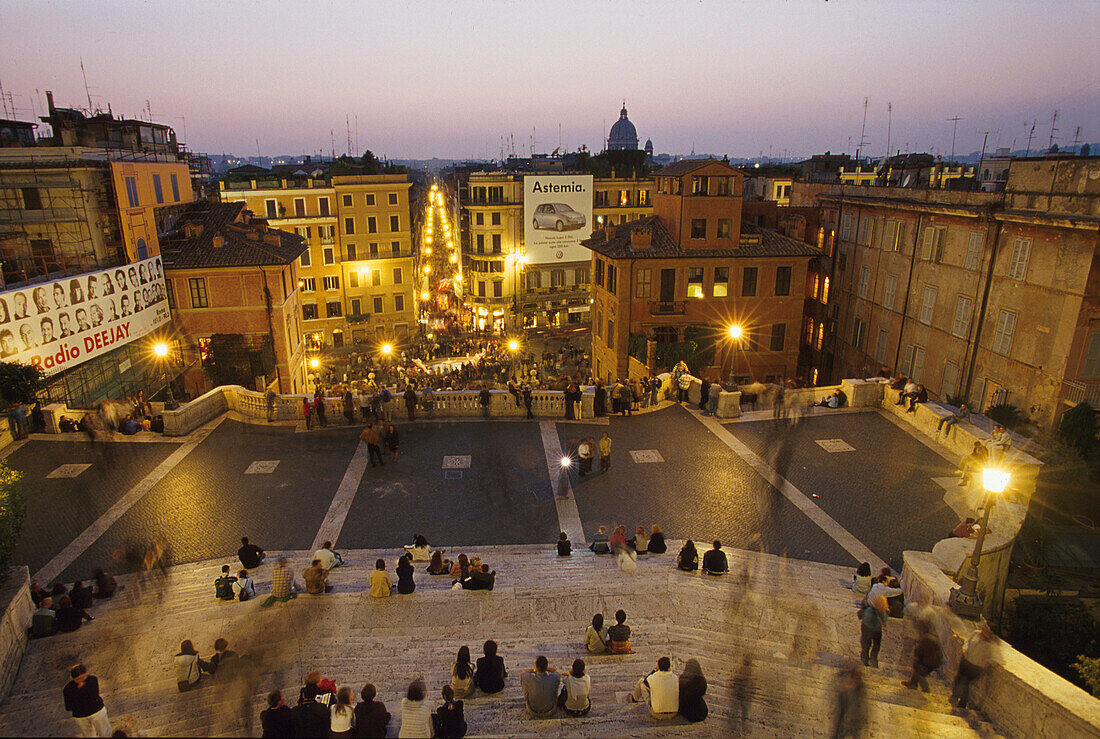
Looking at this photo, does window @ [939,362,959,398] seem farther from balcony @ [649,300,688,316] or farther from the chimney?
the chimney

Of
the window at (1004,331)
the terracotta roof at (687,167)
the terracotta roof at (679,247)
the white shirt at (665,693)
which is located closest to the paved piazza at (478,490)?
the white shirt at (665,693)

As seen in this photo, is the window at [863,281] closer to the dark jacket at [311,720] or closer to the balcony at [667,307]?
the balcony at [667,307]

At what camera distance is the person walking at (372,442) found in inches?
728

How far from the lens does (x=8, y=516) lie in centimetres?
1120

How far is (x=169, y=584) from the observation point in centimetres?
1291

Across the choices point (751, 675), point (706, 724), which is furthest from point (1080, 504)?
point (706, 724)

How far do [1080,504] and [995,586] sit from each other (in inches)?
362

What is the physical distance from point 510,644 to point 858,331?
3123cm

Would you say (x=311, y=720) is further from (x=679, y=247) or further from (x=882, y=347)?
(x=882, y=347)

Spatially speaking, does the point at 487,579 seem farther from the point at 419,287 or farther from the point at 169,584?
the point at 419,287

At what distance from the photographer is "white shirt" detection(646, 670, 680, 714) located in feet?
29.5

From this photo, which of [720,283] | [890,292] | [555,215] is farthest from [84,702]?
[555,215]

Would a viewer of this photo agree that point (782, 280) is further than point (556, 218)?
No

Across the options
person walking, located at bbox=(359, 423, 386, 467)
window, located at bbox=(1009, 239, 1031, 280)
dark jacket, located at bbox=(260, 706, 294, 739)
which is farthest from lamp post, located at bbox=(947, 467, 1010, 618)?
window, located at bbox=(1009, 239, 1031, 280)
